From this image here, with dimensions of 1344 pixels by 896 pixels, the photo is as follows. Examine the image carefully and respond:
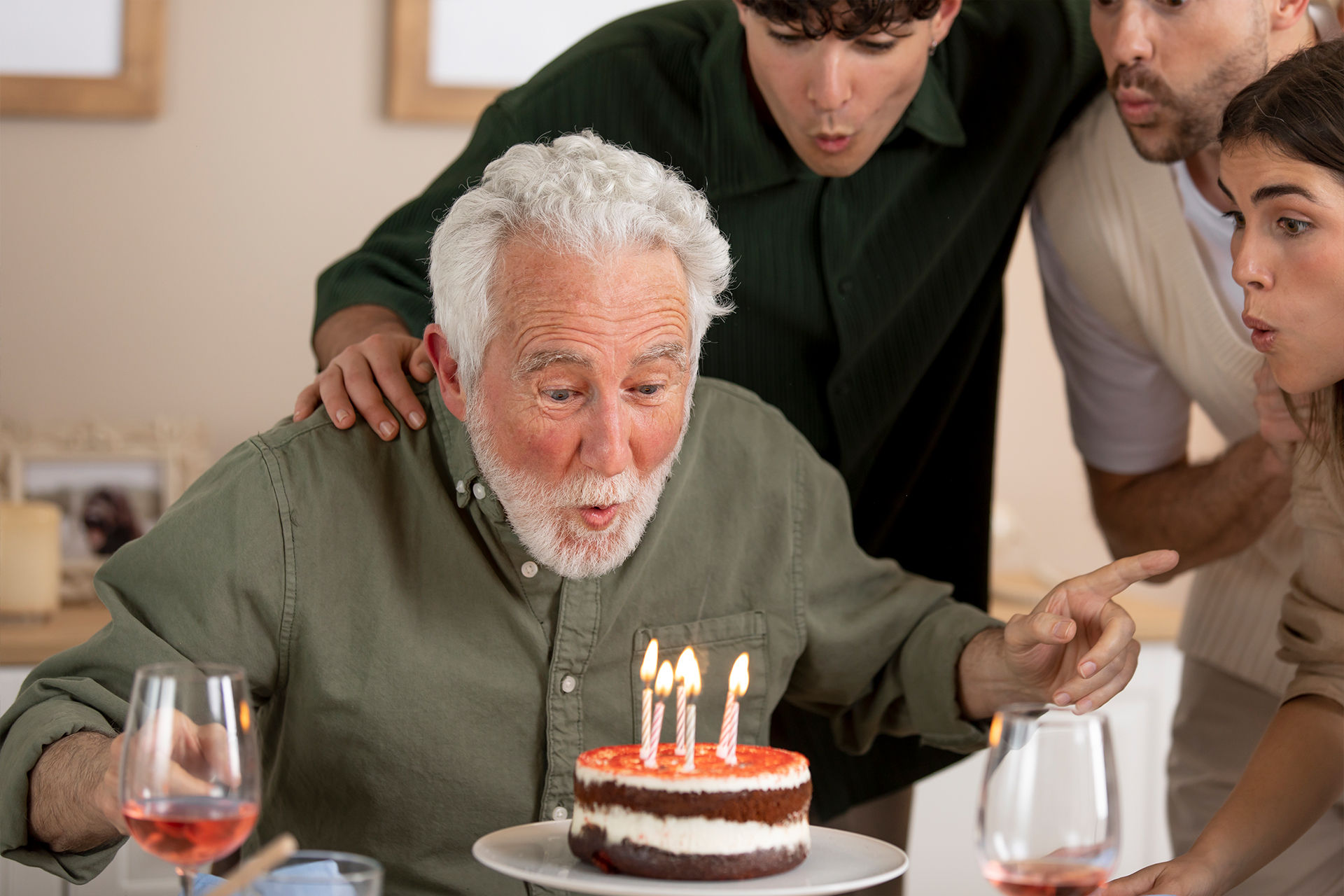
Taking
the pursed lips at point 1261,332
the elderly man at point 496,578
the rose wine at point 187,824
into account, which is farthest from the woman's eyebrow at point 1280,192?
the rose wine at point 187,824

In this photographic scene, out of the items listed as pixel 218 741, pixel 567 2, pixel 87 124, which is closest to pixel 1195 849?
pixel 218 741

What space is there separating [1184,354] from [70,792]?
5.68 feet

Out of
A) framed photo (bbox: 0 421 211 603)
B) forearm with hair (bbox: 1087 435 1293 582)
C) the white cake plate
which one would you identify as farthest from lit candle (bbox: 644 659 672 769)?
framed photo (bbox: 0 421 211 603)

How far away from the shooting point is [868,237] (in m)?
2.11

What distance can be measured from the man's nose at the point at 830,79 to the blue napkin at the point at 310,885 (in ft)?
4.12

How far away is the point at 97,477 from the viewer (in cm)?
280

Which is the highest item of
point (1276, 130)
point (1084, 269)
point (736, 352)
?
point (1276, 130)

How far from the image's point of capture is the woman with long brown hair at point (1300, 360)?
4.66 ft

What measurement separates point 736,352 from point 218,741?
131 cm

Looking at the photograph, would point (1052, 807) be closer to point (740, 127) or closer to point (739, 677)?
point (739, 677)

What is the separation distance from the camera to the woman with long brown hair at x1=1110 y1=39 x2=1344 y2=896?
142 cm

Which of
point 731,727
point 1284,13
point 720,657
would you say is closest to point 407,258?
point 720,657

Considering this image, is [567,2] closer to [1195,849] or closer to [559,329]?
[559,329]

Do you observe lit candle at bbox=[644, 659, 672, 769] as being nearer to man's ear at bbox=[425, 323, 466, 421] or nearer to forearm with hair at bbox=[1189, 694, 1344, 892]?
man's ear at bbox=[425, 323, 466, 421]
